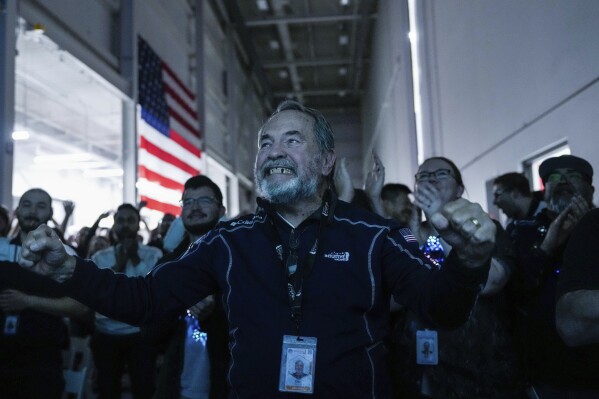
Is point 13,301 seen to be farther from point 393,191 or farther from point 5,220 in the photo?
point 393,191

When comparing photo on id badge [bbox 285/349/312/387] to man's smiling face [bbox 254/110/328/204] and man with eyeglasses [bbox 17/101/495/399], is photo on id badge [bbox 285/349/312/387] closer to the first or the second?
man with eyeglasses [bbox 17/101/495/399]

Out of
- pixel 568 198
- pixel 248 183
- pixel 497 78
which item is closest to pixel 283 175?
pixel 568 198

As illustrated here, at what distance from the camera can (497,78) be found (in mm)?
5750

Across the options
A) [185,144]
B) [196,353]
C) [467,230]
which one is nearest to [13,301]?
[196,353]

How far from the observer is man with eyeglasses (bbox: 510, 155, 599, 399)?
1928mm

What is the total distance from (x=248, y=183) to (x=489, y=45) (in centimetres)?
1282

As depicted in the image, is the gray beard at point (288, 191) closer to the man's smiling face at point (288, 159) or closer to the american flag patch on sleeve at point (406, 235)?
the man's smiling face at point (288, 159)

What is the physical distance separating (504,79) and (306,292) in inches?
190

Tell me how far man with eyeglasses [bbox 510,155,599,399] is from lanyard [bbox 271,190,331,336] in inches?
43.2

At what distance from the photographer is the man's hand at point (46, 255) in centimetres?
130

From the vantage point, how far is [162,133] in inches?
355

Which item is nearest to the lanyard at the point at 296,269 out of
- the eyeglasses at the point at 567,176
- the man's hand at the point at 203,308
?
the man's hand at the point at 203,308

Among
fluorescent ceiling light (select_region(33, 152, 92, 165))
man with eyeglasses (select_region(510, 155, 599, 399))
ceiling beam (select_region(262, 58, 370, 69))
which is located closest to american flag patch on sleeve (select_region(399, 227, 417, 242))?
man with eyeglasses (select_region(510, 155, 599, 399))

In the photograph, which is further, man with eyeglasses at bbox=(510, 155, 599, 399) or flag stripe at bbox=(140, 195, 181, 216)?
flag stripe at bbox=(140, 195, 181, 216)
